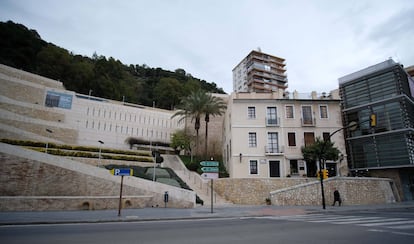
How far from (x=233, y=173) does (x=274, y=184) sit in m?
5.17

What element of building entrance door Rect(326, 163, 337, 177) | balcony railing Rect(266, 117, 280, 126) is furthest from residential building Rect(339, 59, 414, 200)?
balcony railing Rect(266, 117, 280, 126)

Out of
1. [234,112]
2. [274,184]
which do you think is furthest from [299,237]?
[234,112]

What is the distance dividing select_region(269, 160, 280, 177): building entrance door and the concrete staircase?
7.08 m

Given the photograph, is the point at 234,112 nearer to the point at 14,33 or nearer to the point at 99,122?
the point at 99,122

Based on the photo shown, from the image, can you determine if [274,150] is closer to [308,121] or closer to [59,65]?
[308,121]

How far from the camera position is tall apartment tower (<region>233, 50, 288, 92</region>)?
82.6 metres

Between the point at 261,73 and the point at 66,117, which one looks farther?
the point at 261,73

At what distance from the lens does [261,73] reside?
83500mm

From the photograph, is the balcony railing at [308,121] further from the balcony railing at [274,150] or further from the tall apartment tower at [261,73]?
the tall apartment tower at [261,73]

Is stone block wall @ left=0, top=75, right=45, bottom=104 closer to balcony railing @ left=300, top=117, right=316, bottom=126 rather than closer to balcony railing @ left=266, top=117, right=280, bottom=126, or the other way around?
balcony railing @ left=266, top=117, right=280, bottom=126

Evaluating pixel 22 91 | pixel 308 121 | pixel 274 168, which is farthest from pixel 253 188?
pixel 22 91

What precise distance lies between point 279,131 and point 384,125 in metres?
11.4

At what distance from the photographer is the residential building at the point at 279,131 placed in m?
27.3

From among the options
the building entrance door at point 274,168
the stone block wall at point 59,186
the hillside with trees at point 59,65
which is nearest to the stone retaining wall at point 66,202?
the stone block wall at point 59,186
